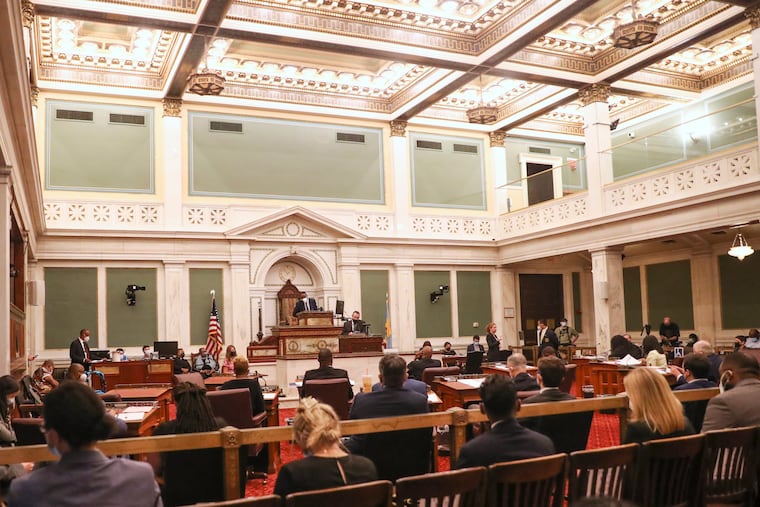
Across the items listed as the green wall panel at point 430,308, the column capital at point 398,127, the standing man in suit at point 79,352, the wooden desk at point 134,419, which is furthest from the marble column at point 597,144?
the wooden desk at point 134,419

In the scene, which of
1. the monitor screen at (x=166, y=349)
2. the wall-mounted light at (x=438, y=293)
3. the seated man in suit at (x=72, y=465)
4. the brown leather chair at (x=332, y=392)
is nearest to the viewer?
the seated man in suit at (x=72, y=465)

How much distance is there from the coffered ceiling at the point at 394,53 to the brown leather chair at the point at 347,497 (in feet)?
34.6

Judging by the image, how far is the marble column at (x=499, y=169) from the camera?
1928cm

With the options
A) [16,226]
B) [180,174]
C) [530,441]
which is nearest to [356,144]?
[180,174]

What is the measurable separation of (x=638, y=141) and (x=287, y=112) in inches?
327

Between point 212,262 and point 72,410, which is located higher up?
point 212,262

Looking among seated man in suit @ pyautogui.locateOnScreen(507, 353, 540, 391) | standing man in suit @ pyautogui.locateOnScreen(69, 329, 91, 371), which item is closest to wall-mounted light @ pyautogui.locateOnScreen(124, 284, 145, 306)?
standing man in suit @ pyautogui.locateOnScreen(69, 329, 91, 371)

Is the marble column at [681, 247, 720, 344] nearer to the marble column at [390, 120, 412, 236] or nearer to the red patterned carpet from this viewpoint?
the marble column at [390, 120, 412, 236]

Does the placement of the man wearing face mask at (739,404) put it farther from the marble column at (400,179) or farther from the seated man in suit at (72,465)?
the marble column at (400,179)

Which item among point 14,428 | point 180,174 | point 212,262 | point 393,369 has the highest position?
point 180,174

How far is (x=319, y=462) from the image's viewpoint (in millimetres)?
2953

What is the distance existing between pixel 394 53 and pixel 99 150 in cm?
708

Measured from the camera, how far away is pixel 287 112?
56.6ft

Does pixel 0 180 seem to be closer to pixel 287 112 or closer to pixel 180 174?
pixel 180 174
